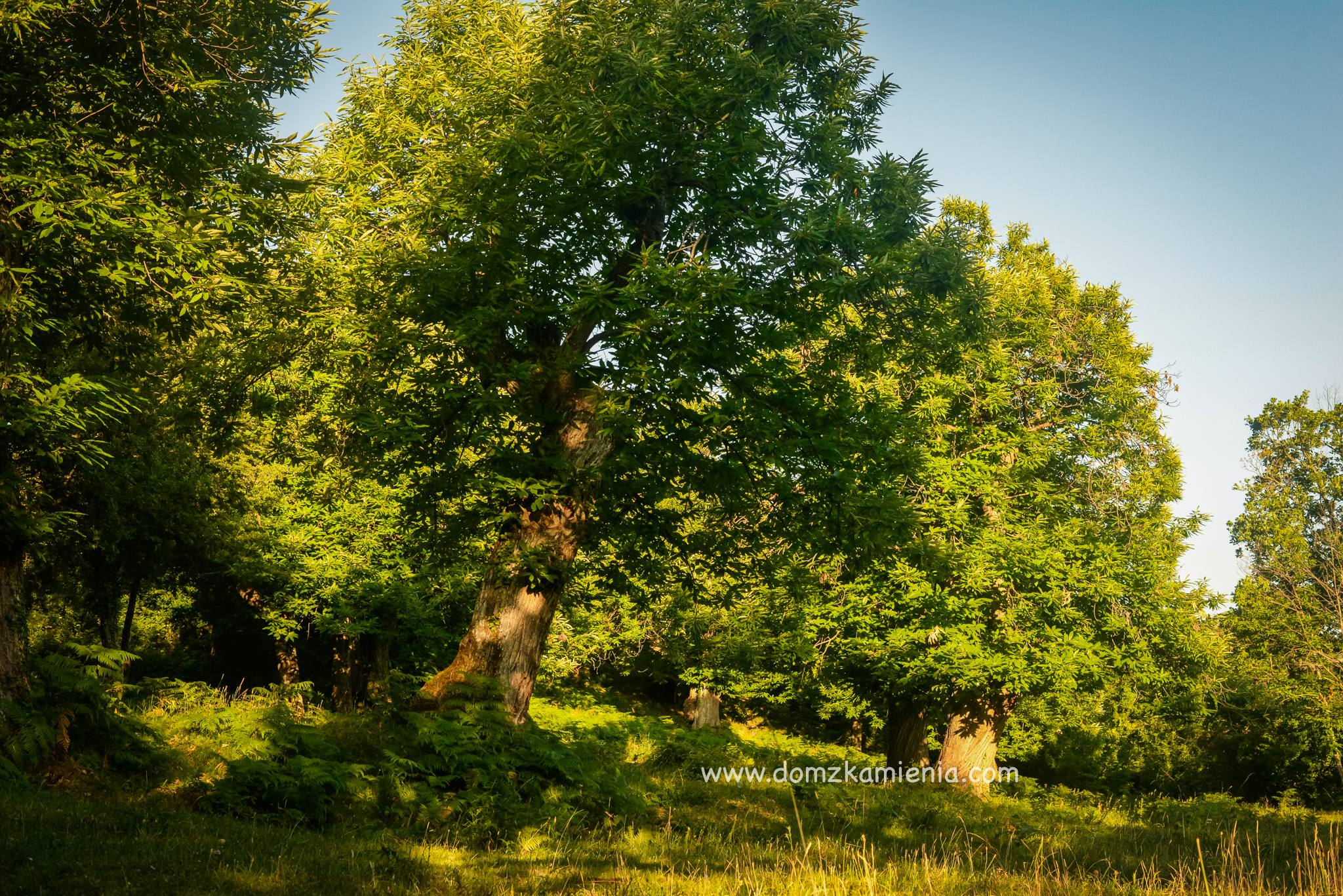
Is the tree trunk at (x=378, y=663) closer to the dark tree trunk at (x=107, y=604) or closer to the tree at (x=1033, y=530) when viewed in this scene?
the dark tree trunk at (x=107, y=604)

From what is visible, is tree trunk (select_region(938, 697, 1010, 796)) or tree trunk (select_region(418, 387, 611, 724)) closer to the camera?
tree trunk (select_region(418, 387, 611, 724))

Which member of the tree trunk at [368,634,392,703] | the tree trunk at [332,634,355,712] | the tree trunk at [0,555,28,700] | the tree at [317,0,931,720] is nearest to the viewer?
the tree trunk at [0,555,28,700]

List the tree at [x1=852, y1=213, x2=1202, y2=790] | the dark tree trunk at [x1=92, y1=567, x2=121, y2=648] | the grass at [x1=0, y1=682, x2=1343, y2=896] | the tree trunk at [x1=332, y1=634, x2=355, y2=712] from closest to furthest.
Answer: the grass at [x1=0, y1=682, x2=1343, y2=896] → the tree at [x1=852, y1=213, x2=1202, y2=790] → the dark tree trunk at [x1=92, y1=567, x2=121, y2=648] → the tree trunk at [x1=332, y1=634, x2=355, y2=712]

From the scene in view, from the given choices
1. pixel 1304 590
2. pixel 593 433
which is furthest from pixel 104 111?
pixel 1304 590

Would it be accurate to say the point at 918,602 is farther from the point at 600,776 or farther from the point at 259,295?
the point at 259,295

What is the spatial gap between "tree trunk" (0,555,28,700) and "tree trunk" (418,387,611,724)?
4546mm

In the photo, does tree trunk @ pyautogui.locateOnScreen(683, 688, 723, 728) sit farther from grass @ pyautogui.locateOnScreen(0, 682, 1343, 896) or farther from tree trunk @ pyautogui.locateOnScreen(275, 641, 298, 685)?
grass @ pyautogui.locateOnScreen(0, 682, 1343, 896)

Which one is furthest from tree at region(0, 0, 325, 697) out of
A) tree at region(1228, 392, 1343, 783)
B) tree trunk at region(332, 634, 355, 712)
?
tree at region(1228, 392, 1343, 783)

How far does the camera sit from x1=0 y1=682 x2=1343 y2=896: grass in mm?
5973

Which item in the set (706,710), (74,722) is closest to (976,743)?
(706,710)

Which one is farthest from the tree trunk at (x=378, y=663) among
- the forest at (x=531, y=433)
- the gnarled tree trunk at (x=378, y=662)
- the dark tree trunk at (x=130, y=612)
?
the dark tree trunk at (x=130, y=612)

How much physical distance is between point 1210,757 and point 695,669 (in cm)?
2196

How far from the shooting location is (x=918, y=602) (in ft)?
63.2

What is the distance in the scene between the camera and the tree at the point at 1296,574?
89.0ft
